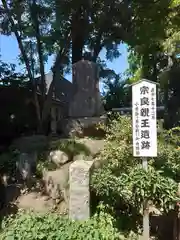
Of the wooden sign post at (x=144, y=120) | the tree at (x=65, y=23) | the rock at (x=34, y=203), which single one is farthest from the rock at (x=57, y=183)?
the tree at (x=65, y=23)

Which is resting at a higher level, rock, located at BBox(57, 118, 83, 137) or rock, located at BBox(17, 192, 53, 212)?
rock, located at BBox(57, 118, 83, 137)

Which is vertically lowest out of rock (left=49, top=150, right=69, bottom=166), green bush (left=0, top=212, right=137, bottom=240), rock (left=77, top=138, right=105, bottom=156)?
green bush (left=0, top=212, right=137, bottom=240)

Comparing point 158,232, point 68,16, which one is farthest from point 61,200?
point 68,16

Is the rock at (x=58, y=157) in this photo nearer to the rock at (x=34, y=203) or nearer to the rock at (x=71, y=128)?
the rock at (x=34, y=203)

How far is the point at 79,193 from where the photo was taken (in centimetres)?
639

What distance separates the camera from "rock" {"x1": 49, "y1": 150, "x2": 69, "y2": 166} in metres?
9.31

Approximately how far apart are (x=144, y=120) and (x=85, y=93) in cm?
638

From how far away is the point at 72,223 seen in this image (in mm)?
5973

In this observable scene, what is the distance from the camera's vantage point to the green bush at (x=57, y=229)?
5492 mm

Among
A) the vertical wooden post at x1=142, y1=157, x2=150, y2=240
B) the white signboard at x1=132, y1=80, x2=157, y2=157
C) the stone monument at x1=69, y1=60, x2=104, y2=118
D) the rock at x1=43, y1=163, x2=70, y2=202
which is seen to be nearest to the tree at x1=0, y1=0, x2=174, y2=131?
the stone monument at x1=69, y1=60, x2=104, y2=118

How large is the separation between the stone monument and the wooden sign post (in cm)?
591

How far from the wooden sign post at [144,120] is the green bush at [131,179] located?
1.08 feet

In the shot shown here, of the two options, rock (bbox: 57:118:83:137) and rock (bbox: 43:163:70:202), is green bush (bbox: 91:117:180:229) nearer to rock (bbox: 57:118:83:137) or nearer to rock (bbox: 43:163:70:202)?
rock (bbox: 43:163:70:202)

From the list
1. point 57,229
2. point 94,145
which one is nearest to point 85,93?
point 94,145
